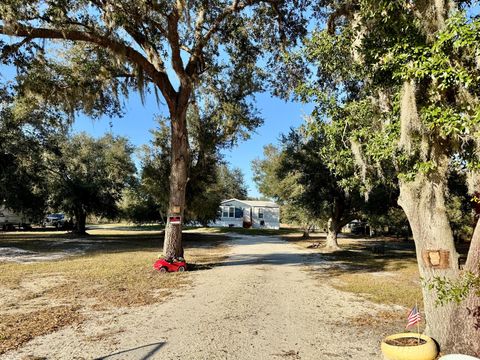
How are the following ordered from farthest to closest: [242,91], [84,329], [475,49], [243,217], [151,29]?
[243,217] → [242,91] → [151,29] → [84,329] → [475,49]

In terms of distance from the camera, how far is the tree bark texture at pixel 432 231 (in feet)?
15.6

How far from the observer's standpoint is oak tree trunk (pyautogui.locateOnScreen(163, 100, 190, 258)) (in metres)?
11.8

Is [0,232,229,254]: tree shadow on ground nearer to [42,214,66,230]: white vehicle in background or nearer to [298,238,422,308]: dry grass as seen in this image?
[298,238,422,308]: dry grass

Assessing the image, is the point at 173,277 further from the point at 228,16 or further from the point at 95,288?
the point at 228,16

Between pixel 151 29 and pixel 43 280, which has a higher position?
pixel 151 29

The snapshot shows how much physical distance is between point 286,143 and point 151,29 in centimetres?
990

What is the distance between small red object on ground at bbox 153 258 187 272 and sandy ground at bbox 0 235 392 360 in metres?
2.70

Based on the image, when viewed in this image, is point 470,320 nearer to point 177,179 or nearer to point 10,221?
point 177,179

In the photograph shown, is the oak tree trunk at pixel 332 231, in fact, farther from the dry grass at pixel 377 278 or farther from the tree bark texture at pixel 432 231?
the tree bark texture at pixel 432 231

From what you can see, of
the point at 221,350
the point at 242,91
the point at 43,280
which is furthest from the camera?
the point at 242,91

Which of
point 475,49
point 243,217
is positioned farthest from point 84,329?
point 243,217

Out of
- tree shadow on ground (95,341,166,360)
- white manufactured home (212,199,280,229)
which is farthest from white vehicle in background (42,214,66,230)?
tree shadow on ground (95,341,166,360)

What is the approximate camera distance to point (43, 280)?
31.0 feet

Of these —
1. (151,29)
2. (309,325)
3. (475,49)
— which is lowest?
(309,325)
